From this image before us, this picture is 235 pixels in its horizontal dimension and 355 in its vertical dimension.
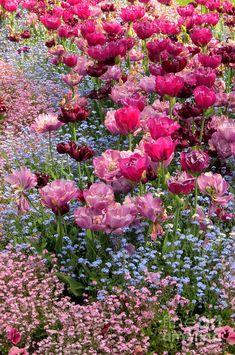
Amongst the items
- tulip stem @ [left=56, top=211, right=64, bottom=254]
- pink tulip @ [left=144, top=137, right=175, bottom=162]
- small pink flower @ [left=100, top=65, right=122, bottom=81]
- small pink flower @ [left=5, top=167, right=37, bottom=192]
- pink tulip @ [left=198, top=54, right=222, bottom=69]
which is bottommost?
tulip stem @ [left=56, top=211, right=64, bottom=254]

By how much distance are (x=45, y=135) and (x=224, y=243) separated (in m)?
2.76

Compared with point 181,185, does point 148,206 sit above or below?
below

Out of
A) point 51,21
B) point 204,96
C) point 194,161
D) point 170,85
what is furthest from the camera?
point 51,21

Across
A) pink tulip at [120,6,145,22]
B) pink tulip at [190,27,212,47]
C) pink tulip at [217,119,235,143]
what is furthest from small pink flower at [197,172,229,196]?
pink tulip at [120,6,145,22]

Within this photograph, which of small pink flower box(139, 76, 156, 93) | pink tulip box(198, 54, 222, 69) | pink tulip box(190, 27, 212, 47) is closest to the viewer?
pink tulip box(198, 54, 222, 69)

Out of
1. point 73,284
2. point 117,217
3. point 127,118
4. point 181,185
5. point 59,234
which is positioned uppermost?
point 127,118

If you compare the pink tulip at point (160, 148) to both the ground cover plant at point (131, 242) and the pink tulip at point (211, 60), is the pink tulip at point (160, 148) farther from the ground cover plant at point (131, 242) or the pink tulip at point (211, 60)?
the pink tulip at point (211, 60)

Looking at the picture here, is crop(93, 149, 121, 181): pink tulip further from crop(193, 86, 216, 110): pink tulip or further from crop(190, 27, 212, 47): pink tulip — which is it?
crop(190, 27, 212, 47): pink tulip

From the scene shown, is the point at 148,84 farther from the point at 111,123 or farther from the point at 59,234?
the point at 59,234

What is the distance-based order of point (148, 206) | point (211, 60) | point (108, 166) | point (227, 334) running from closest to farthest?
1. point (227, 334)
2. point (148, 206)
3. point (108, 166)
4. point (211, 60)

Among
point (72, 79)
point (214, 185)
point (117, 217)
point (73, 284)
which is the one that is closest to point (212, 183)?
point (214, 185)

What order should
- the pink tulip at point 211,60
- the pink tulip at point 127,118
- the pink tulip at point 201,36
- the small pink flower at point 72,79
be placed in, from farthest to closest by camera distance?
the pink tulip at point 201,36
the small pink flower at point 72,79
the pink tulip at point 211,60
the pink tulip at point 127,118

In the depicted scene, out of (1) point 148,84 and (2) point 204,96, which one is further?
(1) point 148,84

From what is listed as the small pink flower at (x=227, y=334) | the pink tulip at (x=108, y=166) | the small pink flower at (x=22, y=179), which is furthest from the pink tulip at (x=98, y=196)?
the small pink flower at (x=227, y=334)
